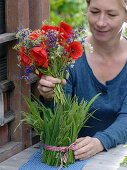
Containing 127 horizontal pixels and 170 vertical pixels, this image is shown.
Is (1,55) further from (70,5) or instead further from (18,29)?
(70,5)

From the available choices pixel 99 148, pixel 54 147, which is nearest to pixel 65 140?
pixel 54 147

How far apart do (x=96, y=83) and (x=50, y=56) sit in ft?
2.76

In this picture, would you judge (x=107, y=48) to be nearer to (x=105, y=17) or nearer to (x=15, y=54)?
(x=105, y=17)

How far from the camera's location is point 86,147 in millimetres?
2947

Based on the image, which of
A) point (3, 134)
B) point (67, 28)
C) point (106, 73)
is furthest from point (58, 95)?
point (106, 73)

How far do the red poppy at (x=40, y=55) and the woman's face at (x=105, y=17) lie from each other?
626mm

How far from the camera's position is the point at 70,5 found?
27.8ft

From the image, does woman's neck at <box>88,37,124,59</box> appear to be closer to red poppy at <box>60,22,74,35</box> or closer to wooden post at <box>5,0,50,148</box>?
wooden post at <box>5,0,50,148</box>

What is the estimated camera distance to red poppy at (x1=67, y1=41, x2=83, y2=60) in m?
2.76

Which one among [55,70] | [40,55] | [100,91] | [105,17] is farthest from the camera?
[100,91]

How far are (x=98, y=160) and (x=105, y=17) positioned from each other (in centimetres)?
93

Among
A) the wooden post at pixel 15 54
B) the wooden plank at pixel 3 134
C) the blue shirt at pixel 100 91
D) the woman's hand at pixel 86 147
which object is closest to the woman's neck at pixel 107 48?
the blue shirt at pixel 100 91

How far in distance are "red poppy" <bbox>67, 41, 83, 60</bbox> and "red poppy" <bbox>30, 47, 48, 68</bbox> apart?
0.16 metres

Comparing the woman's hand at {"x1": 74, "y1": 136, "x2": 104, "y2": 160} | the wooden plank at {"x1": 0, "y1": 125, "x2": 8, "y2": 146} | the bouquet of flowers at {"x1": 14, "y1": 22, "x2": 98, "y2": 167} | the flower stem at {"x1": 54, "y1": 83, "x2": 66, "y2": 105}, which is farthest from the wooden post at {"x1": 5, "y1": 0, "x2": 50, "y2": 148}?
the woman's hand at {"x1": 74, "y1": 136, "x2": 104, "y2": 160}
